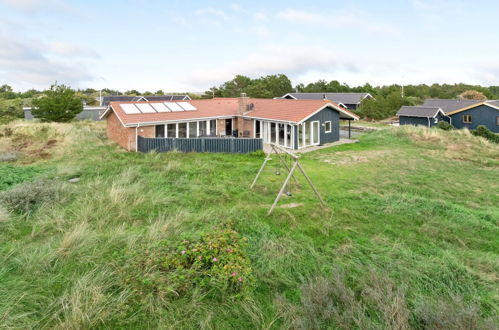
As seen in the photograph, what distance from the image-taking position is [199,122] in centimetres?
Answer: 2277

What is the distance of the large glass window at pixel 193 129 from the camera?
73.3 feet

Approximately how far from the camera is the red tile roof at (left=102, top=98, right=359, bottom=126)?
19.8 metres

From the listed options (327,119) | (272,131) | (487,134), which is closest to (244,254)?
(272,131)

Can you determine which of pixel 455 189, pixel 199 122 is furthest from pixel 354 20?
pixel 455 189

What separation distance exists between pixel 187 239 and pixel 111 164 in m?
10.0

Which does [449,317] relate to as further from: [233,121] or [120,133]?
[233,121]

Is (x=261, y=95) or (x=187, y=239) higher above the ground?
(x=261, y=95)

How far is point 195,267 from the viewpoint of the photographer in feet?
17.3

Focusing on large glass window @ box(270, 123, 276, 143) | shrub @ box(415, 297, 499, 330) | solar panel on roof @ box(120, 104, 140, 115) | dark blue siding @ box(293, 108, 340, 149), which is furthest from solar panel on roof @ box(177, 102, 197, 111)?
shrub @ box(415, 297, 499, 330)

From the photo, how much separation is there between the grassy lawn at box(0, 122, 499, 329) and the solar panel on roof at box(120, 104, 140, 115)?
8311mm

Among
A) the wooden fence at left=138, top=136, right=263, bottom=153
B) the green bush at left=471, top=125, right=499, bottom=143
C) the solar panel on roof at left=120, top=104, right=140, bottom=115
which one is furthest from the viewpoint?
the green bush at left=471, top=125, right=499, bottom=143

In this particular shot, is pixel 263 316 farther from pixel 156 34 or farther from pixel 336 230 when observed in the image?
pixel 156 34

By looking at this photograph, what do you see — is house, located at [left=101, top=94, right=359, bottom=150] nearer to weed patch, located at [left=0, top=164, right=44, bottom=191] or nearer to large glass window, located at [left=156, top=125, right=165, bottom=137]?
large glass window, located at [left=156, top=125, right=165, bottom=137]

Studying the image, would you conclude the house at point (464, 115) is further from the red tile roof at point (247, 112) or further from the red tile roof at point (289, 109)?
the red tile roof at point (289, 109)
